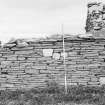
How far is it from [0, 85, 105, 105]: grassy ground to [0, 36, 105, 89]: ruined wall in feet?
0.97

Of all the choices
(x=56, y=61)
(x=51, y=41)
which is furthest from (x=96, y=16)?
(x=56, y=61)

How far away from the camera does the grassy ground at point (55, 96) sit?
274 inches

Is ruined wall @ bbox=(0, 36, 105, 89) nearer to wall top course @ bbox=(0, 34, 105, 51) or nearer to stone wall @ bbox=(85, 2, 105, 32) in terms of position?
wall top course @ bbox=(0, 34, 105, 51)

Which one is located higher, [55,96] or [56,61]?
[56,61]

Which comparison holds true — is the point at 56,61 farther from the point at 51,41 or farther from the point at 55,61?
the point at 51,41

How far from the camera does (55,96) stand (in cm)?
735

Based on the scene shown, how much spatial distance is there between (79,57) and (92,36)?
28.2 inches

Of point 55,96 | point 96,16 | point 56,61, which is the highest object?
point 96,16

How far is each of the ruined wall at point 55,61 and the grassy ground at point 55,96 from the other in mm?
295

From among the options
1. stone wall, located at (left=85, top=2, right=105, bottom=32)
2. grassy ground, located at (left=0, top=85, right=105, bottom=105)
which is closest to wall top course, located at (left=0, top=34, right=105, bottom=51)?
grassy ground, located at (left=0, top=85, right=105, bottom=105)

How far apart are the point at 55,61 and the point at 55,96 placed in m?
1.22

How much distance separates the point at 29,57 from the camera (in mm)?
8211

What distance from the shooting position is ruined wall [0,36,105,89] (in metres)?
8.18

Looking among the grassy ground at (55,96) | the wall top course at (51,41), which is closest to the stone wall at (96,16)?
the wall top course at (51,41)
